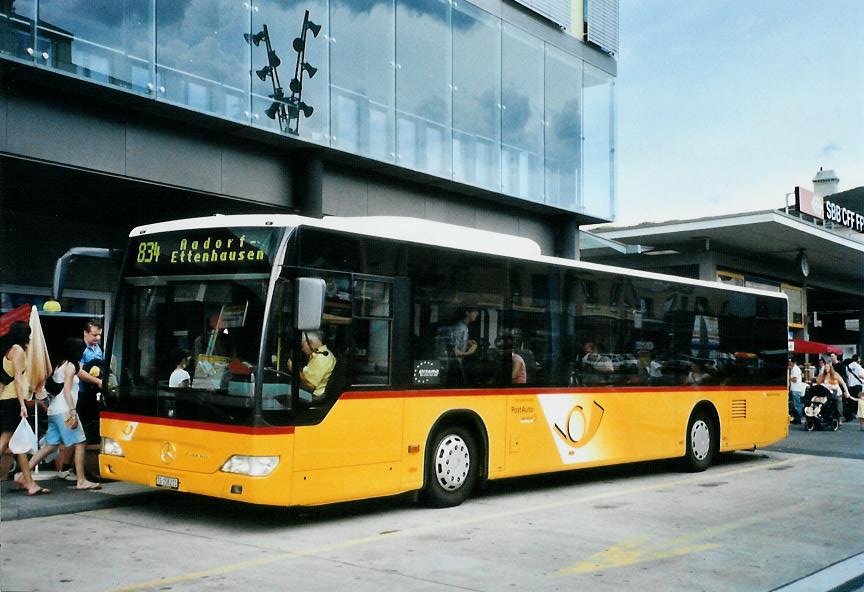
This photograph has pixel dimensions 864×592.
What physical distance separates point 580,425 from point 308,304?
5.13 m

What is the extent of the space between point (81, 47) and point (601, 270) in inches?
309

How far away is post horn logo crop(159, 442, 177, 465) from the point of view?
8781mm

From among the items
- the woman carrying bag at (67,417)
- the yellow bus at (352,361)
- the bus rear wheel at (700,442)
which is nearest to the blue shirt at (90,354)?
the woman carrying bag at (67,417)

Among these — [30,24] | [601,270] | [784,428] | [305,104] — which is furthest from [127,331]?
[784,428]

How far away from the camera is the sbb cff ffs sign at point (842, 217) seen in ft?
114

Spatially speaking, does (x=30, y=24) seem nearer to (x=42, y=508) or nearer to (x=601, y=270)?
(x=42, y=508)

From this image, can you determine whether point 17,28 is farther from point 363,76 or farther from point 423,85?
point 423,85

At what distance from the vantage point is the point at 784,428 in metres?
16.7

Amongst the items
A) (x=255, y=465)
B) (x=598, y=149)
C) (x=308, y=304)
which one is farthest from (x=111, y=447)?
(x=598, y=149)

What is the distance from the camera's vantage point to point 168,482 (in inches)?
345

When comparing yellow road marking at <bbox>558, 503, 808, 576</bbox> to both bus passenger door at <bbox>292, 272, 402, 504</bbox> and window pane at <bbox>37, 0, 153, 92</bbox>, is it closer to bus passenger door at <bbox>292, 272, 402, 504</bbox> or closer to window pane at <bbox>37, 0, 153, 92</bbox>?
bus passenger door at <bbox>292, 272, 402, 504</bbox>

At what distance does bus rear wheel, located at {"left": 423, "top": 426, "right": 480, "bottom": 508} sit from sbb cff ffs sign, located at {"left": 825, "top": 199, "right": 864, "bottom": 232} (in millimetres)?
28007

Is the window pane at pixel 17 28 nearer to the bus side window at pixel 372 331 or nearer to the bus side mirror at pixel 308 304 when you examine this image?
the bus side window at pixel 372 331

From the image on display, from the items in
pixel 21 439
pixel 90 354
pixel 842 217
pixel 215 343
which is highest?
pixel 842 217
